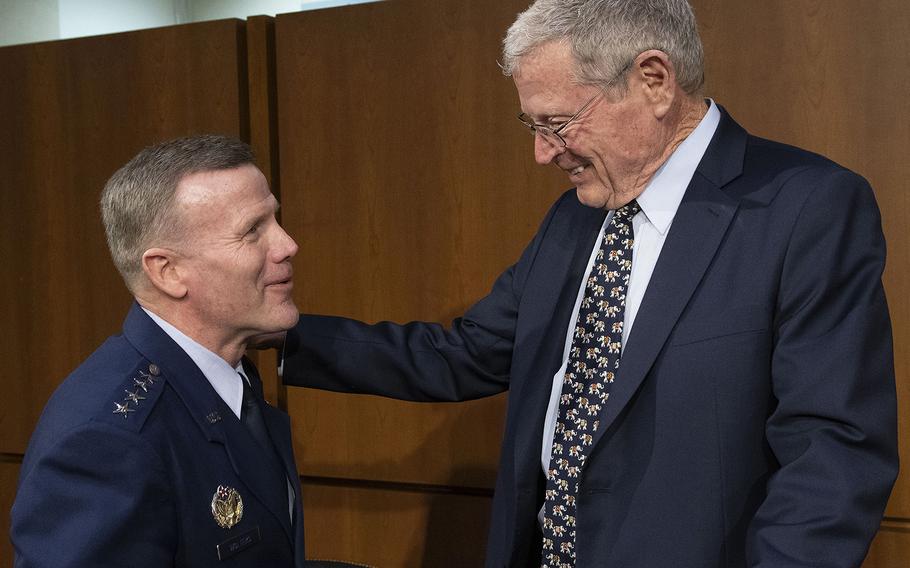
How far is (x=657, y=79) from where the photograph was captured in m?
1.65

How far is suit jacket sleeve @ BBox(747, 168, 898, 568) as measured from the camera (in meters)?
1.44

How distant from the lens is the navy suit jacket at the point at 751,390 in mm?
1456

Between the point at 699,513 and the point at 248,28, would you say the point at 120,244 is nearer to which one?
the point at 699,513

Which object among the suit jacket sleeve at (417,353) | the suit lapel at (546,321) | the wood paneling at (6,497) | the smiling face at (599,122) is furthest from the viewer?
the wood paneling at (6,497)

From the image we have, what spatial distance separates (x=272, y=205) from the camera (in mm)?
1711

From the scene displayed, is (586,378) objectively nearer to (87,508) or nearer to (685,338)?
(685,338)

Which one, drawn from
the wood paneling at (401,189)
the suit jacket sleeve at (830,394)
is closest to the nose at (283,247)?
the suit jacket sleeve at (830,394)

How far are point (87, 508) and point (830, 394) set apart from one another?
3.34ft

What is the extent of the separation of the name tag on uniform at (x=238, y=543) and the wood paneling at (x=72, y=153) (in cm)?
157

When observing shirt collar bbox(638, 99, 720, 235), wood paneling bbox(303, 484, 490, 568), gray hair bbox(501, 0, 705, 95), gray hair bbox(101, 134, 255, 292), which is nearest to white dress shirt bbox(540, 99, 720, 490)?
shirt collar bbox(638, 99, 720, 235)

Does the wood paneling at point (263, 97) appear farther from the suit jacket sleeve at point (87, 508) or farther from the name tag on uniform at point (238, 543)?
the suit jacket sleeve at point (87, 508)

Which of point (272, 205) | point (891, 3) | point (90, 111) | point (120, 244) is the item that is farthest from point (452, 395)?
point (90, 111)

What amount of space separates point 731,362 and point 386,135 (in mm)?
1432

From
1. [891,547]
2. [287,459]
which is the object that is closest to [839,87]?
[891,547]
